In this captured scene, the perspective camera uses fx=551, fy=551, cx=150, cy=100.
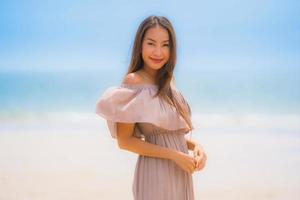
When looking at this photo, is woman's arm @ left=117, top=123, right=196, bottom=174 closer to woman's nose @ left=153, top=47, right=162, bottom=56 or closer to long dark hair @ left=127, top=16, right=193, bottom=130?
long dark hair @ left=127, top=16, right=193, bottom=130

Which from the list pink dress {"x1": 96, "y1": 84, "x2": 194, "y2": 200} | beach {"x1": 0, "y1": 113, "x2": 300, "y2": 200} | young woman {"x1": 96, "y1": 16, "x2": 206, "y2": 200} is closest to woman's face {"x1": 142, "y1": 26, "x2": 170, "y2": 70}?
young woman {"x1": 96, "y1": 16, "x2": 206, "y2": 200}

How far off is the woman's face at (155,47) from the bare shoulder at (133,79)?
0.26 feet

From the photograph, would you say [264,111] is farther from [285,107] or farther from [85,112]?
[85,112]

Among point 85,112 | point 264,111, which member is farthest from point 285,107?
point 85,112

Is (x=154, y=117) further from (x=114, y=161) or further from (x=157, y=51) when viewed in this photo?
(x=114, y=161)

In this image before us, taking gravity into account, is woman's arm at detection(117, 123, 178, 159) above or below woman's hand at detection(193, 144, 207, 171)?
above

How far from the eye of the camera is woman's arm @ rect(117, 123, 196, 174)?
2.02m

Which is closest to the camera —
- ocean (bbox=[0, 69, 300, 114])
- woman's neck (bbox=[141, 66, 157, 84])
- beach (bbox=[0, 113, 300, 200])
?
woman's neck (bbox=[141, 66, 157, 84])

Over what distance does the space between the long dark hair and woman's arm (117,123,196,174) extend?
0.51ft

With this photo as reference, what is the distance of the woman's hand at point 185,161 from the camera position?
2.01 m

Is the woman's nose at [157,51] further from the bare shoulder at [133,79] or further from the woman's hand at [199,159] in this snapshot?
the woman's hand at [199,159]

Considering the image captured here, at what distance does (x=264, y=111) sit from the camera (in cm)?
1264

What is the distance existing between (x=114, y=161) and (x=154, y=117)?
453cm

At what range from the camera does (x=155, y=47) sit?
211cm
